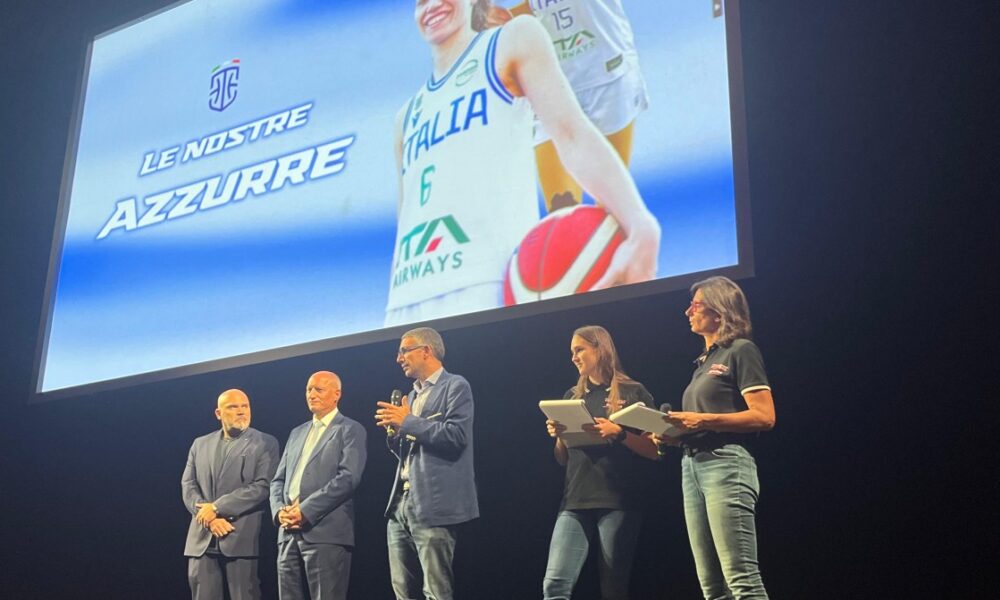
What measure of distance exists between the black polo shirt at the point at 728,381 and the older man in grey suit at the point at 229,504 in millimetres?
1708

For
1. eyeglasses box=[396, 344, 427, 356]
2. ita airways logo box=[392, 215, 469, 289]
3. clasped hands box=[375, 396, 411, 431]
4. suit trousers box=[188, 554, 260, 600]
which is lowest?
suit trousers box=[188, 554, 260, 600]

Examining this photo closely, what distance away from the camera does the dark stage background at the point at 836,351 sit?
2.90 m

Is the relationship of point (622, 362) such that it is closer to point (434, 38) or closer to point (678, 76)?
point (678, 76)

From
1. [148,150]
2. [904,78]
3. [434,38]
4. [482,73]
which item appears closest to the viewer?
[904,78]

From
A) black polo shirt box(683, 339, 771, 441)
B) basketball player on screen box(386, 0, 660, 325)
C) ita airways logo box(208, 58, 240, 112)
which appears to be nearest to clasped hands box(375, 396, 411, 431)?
basketball player on screen box(386, 0, 660, 325)

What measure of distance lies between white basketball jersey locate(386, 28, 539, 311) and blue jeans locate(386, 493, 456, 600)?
0.79m

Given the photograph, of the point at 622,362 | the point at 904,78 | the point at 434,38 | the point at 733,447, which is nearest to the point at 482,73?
the point at 434,38

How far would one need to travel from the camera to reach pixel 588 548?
322cm

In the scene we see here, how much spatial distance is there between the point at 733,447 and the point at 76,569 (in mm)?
3000

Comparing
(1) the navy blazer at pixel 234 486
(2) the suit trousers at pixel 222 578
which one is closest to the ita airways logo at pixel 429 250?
(1) the navy blazer at pixel 234 486

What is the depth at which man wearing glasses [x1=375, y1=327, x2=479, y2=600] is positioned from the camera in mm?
3396

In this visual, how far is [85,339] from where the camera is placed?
15.4 feet

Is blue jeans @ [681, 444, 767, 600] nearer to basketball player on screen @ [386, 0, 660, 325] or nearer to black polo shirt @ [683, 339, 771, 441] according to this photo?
black polo shirt @ [683, 339, 771, 441]

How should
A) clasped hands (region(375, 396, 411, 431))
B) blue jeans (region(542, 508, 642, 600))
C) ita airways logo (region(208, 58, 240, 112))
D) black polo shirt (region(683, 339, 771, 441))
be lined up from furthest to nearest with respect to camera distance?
1. ita airways logo (region(208, 58, 240, 112))
2. clasped hands (region(375, 396, 411, 431))
3. blue jeans (region(542, 508, 642, 600))
4. black polo shirt (region(683, 339, 771, 441))
